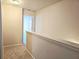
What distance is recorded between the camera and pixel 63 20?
146 inches

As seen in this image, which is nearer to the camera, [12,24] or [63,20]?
[63,20]

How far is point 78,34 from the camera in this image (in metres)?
3.13

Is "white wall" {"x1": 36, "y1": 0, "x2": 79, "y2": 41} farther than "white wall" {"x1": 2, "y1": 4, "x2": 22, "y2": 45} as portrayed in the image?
No

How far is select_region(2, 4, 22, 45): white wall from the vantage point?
4.95 m

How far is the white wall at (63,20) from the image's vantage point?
3195 mm

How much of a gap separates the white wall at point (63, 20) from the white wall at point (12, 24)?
5.31 ft

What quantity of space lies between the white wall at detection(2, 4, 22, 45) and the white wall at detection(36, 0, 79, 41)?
1617 mm

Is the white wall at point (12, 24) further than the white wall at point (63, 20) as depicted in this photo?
Yes

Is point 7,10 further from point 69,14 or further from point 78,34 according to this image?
point 78,34

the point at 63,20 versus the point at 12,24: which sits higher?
the point at 63,20

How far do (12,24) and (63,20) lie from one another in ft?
9.98

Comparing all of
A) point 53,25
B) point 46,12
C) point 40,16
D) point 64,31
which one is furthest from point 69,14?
point 40,16

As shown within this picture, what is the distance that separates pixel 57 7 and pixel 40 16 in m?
1.88

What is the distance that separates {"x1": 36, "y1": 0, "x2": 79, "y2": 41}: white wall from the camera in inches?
126
